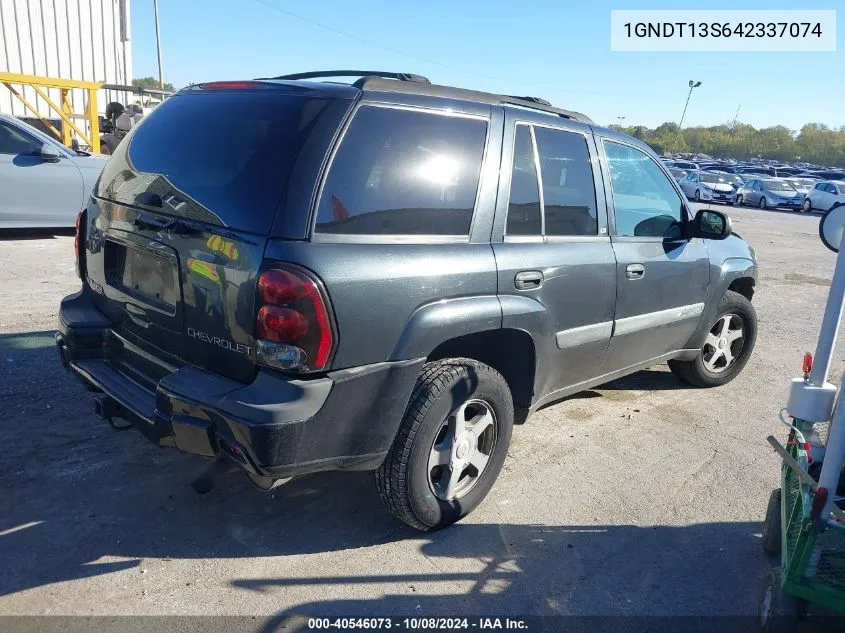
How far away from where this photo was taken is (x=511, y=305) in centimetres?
308

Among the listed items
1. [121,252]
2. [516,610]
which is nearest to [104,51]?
[121,252]

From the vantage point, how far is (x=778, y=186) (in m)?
28.4

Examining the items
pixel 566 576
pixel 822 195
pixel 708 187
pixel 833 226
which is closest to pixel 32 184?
pixel 566 576

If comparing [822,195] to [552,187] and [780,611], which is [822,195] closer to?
[552,187]

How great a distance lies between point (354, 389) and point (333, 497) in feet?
3.37

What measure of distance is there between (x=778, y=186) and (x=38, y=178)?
92.9 feet

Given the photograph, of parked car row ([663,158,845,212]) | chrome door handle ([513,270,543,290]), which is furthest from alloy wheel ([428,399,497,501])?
parked car row ([663,158,845,212])

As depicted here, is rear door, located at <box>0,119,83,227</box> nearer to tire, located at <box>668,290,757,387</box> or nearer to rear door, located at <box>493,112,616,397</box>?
rear door, located at <box>493,112,616,397</box>

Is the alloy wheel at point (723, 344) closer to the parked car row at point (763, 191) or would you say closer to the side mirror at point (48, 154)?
the side mirror at point (48, 154)

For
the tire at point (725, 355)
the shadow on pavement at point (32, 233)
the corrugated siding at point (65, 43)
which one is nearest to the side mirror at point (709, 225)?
the tire at point (725, 355)

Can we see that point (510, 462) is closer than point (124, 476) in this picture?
No

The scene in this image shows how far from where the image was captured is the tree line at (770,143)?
268ft

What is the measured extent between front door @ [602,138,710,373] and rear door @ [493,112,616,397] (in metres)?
0.16

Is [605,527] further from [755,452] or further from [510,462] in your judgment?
[755,452]
